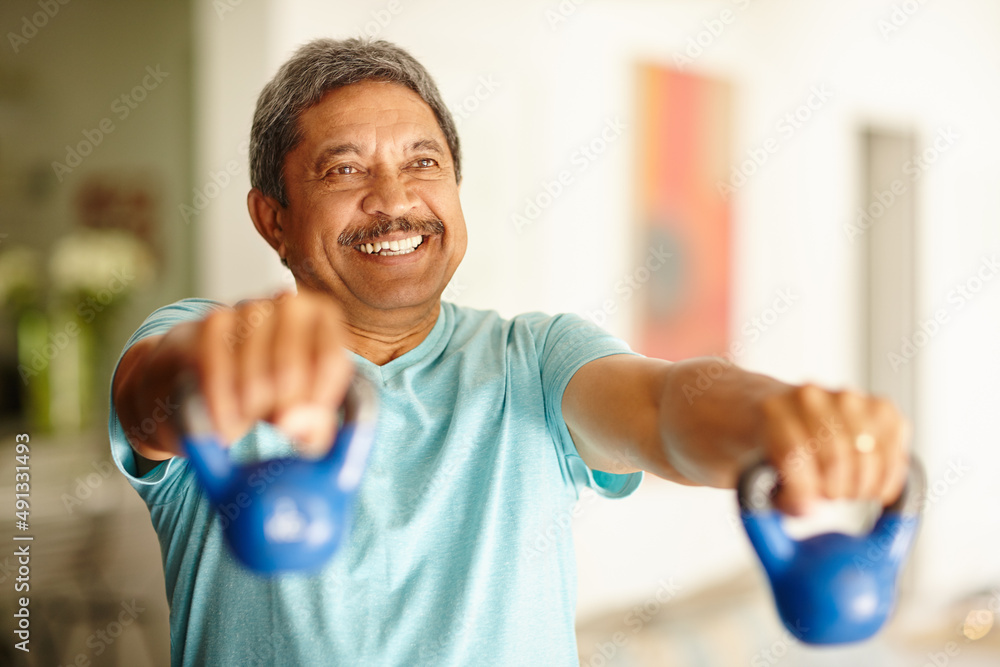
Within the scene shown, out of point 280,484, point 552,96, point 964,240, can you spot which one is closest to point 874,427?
point 280,484

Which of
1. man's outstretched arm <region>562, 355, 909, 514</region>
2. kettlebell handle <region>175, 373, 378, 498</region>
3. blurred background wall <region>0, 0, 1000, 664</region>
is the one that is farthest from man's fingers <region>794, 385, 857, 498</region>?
blurred background wall <region>0, 0, 1000, 664</region>

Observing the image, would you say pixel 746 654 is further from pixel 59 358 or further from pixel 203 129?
pixel 59 358

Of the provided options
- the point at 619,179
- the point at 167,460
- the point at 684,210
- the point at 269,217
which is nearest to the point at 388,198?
the point at 269,217

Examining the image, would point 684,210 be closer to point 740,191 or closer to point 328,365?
point 740,191

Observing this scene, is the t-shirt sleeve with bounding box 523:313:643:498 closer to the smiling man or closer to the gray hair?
the smiling man

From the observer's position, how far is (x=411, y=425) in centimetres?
95

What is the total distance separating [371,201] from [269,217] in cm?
22

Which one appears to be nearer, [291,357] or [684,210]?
[291,357]

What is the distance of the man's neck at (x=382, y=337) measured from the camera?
1.03 m

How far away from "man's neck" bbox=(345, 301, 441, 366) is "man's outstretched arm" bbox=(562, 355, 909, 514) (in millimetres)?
259

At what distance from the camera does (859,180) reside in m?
4.13

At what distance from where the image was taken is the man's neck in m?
1.03

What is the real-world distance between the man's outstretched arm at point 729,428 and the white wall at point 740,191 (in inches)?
66.0

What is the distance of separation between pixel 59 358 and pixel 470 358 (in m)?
2.55
